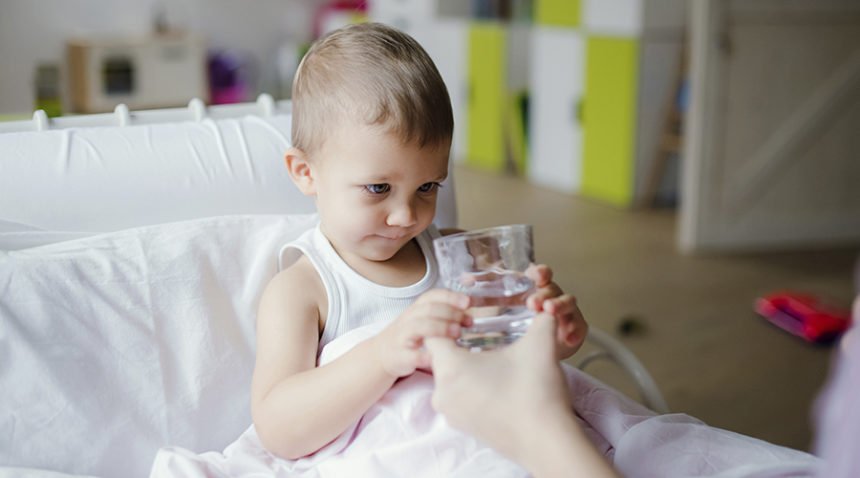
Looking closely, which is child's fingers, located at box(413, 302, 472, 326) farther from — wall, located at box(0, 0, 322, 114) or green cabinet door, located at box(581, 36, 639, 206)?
wall, located at box(0, 0, 322, 114)

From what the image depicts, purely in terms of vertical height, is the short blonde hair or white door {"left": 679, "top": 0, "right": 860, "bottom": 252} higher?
the short blonde hair

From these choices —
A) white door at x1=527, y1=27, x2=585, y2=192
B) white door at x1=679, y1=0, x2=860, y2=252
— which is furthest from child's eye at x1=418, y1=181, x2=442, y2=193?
white door at x1=527, y1=27, x2=585, y2=192

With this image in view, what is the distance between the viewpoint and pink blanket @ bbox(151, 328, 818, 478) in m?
1.06

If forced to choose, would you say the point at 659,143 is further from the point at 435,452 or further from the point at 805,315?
the point at 435,452

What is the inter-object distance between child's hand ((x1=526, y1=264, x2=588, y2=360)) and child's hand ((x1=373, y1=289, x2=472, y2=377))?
0.28ft

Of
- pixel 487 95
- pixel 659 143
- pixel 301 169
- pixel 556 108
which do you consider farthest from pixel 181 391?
pixel 487 95

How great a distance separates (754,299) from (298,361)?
2564 mm

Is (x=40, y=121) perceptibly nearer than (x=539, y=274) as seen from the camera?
No

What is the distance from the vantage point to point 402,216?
1158 millimetres

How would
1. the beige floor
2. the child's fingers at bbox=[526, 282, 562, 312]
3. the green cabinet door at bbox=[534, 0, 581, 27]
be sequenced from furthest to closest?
the green cabinet door at bbox=[534, 0, 581, 27]
the beige floor
the child's fingers at bbox=[526, 282, 562, 312]

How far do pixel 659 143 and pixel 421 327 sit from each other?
3.78 metres

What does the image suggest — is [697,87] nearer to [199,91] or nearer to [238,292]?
[238,292]

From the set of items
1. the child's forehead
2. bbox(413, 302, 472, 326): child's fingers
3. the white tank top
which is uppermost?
the child's forehead

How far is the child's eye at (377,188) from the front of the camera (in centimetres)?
116
